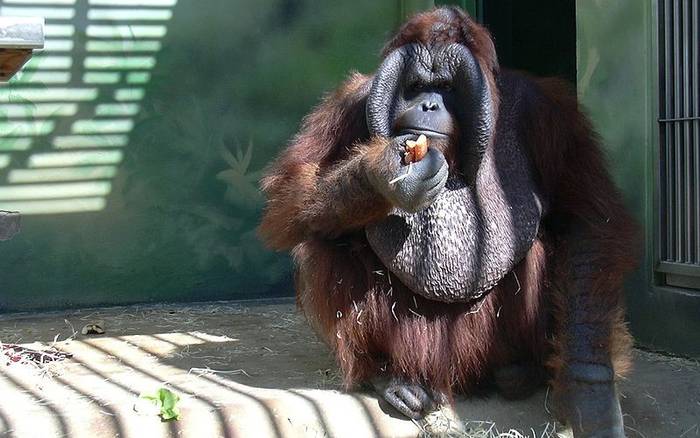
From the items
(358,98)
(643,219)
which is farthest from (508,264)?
(643,219)

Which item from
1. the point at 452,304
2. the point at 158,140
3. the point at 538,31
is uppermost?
the point at 538,31

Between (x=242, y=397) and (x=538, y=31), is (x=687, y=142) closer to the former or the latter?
(x=242, y=397)

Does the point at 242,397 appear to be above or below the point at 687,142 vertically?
below

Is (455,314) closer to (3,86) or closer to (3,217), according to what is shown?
(3,217)

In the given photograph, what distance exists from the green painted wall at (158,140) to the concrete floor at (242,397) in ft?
3.17

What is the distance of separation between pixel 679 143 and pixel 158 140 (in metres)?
2.72

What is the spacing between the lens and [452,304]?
298cm

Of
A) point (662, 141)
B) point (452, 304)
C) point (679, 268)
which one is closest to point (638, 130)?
point (662, 141)

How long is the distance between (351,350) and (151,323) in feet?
6.00

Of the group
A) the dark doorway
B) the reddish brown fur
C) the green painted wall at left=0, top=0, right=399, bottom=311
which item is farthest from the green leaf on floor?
the dark doorway

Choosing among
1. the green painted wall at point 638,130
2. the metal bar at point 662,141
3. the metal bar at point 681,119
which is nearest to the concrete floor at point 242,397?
the green painted wall at point 638,130

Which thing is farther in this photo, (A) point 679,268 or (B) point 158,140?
(B) point 158,140

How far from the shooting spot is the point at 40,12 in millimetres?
4785

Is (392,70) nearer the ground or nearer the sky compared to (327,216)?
nearer the sky
